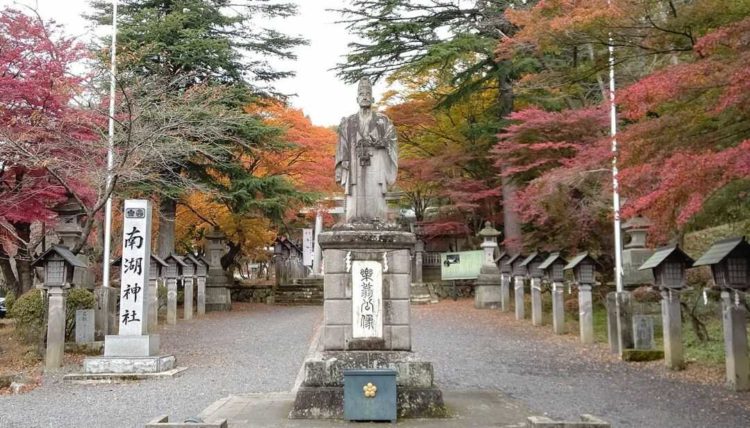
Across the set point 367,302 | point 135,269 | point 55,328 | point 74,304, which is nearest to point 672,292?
point 367,302

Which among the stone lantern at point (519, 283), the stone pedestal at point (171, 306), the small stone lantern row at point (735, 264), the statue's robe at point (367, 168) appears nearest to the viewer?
the statue's robe at point (367, 168)

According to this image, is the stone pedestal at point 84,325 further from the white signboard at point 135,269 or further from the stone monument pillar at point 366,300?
the stone monument pillar at point 366,300

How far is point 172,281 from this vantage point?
1939 cm

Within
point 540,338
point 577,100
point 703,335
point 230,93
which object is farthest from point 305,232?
point 703,335

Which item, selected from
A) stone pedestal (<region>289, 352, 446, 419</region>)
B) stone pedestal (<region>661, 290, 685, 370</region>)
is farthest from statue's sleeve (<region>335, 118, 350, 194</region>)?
stone pedestal (<region>661, 290, 685, 370</region>)

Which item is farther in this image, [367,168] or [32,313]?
[32,313]

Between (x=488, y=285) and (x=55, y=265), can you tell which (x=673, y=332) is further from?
(x=488, y=285)

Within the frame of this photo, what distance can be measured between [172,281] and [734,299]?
16164 mm

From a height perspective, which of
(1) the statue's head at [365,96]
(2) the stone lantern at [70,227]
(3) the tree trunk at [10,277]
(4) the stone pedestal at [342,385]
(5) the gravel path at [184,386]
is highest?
(1) the statue's head at [365,96]

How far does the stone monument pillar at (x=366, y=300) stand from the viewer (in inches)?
275

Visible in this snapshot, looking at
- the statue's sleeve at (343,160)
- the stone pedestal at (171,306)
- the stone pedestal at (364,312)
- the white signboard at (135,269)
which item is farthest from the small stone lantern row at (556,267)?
the stone pedestal at (171,306)

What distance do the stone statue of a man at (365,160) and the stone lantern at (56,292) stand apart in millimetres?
6748

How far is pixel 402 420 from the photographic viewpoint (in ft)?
22.2

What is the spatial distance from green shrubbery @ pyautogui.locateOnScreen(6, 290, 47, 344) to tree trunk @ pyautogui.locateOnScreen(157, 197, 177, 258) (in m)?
8.38
